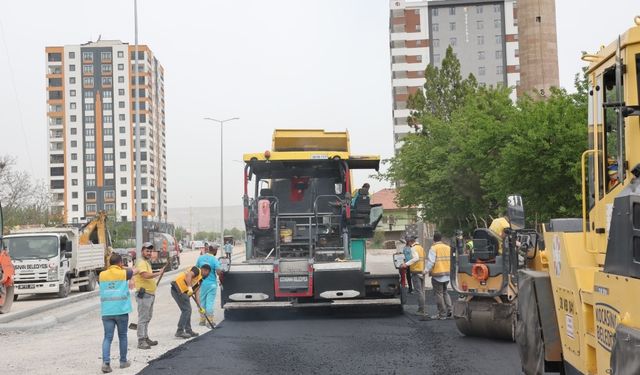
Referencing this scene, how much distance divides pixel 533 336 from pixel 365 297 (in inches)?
359

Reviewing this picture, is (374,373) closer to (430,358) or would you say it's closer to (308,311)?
(430,358)

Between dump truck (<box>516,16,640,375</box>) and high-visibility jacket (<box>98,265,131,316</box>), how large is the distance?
18.1 ft

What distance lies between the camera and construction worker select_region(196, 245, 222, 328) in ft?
48.3

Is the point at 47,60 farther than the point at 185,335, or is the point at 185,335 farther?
the point at 47,60

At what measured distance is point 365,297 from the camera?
1541 centimetres

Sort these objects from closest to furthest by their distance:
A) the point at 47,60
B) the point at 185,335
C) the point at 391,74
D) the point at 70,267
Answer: the point at 185,335 → the point at 70,267 → the point at 391,74 → the point at 47,60

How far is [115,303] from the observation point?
10.0 metres

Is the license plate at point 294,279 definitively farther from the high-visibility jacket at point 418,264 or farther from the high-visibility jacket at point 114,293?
the high-visibility jacket at point 114,293

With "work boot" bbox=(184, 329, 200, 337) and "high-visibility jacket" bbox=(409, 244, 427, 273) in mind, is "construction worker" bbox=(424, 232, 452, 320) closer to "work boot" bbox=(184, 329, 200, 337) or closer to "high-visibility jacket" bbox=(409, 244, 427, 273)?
"high-visibility jacket" bbox=(409, 244, 427, 273)

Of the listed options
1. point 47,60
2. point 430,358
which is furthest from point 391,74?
point 430,358

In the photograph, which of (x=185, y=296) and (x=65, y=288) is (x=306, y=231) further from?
(x=65, y=288)

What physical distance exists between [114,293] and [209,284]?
4720 millimetres

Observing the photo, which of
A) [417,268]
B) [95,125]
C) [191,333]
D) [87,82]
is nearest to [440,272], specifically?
[417,268]

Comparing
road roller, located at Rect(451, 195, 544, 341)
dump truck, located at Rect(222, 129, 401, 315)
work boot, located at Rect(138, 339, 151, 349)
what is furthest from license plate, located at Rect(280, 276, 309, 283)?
road roller, located at Rect(451, 195, 544, 341)
